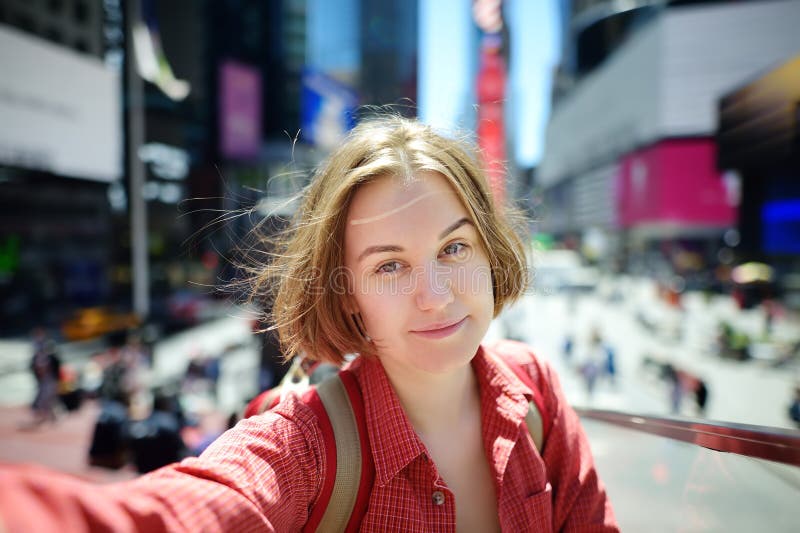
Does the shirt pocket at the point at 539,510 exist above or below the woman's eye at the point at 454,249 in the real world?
below

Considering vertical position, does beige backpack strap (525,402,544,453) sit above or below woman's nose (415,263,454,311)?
below

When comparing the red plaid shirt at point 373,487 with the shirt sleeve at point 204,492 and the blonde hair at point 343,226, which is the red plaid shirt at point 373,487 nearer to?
the shirt sleeve at point 204,492

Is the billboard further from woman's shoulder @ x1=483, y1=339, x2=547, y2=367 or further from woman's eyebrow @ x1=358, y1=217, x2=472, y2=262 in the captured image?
woman's eyebrow @ x1=358, y1=217, x2=472, y2=262

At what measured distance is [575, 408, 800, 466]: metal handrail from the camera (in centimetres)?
96

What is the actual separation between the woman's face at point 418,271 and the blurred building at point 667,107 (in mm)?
23345

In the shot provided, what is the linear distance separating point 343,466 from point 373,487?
8 centimetres

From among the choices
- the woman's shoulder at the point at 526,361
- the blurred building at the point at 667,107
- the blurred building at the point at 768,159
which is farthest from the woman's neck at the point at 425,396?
the blurred building at the point at 667,107

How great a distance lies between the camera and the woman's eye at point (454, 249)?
106 cm

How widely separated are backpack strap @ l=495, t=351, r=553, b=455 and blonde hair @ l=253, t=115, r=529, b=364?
219mm

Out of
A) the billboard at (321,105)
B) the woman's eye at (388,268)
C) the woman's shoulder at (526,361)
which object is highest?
the billboard at (321,105)

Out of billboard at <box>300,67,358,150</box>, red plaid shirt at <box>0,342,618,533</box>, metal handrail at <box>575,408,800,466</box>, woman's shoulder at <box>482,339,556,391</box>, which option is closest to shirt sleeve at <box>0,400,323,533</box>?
red plaid shirt at <box>0,342,618,533</box>

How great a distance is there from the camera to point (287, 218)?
1415 millimetres

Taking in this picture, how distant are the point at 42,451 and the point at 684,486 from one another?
7865 mm

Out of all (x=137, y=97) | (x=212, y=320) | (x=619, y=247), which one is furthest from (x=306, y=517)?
(x=619, y=247)
